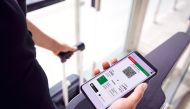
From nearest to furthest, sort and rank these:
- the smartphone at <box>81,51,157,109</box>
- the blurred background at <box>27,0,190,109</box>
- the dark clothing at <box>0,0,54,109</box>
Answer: the dark clothing at <box>0,0,54,109</box> < the smartphone at <box>81,51,157,109</box> < the blurred background at <box>27,0,190,109</box>

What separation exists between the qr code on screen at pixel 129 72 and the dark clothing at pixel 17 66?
1.09 feet

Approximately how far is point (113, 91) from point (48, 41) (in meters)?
0.31

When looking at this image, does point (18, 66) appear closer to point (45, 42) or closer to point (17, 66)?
point (17, 66)

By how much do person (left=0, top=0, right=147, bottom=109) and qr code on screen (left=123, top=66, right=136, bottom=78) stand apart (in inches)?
12.2

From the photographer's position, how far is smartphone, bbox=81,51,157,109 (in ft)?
2.21

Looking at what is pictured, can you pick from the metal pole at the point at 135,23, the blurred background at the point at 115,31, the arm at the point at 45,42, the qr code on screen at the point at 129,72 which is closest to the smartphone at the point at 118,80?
the qr code on screen at the point at 129,72

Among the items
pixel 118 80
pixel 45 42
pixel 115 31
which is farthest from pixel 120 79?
pixel 115 31

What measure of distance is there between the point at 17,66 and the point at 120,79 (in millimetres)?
397

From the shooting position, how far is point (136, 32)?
6.01 ft

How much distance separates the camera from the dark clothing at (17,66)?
360 millimetres

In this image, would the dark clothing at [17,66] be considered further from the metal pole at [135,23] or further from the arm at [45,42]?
the metal pole at [135,23]

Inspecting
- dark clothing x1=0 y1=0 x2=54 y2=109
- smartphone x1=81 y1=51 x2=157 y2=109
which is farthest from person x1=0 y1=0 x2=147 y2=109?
smartphone x1=81 y1=51 x2=157 y2=109

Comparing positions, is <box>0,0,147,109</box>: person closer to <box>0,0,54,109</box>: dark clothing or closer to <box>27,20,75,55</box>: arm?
<box>0,0,54,109</box>: dark clothing

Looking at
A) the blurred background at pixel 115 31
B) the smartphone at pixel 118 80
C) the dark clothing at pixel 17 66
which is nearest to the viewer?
the dark clothing at pixel 17 66
